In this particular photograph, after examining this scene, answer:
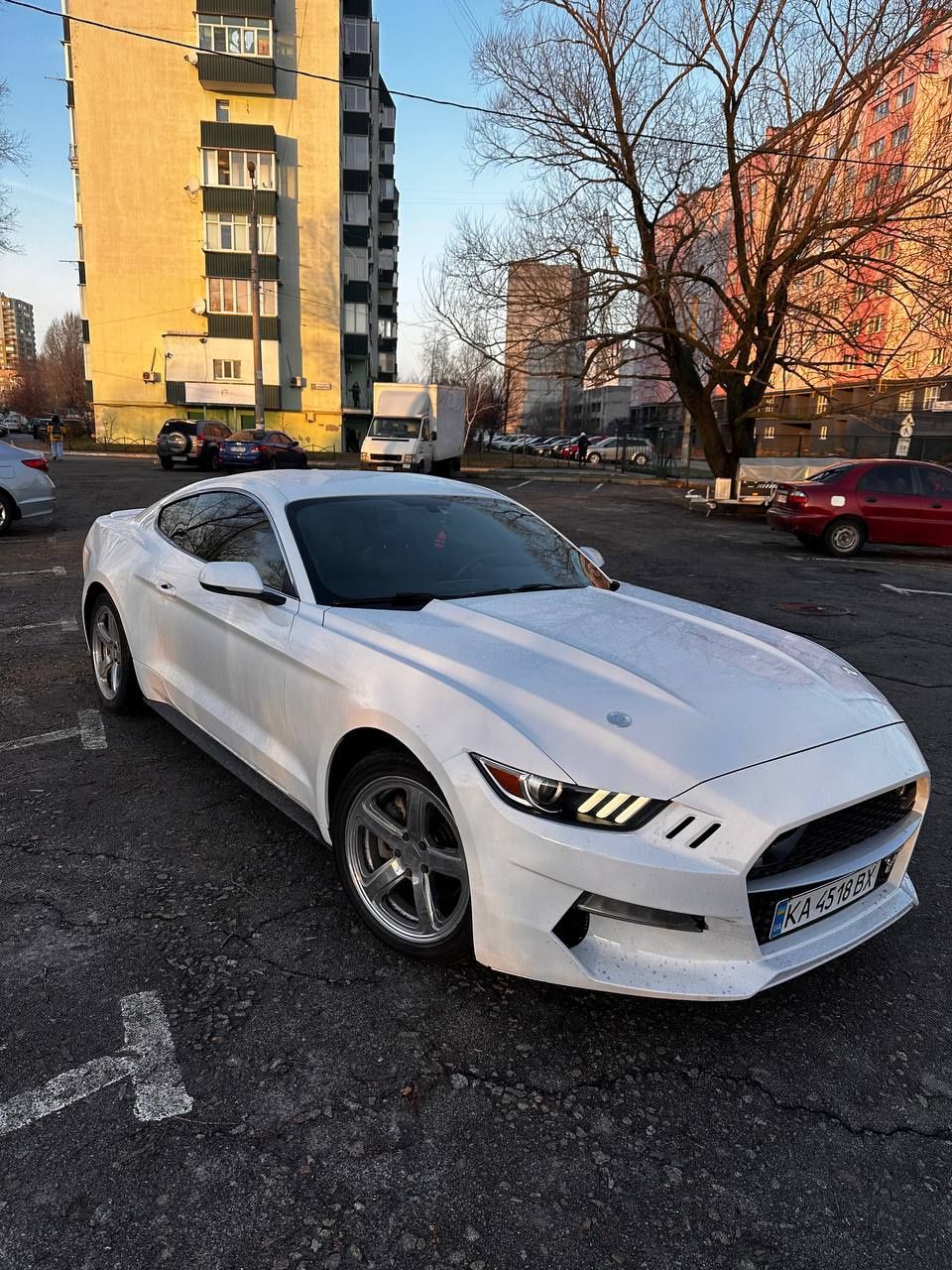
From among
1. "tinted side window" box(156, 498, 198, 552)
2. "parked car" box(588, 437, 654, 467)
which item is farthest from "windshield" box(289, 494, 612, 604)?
"parked car" box(588, 437, 654, 467)

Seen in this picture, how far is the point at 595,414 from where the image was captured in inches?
5089

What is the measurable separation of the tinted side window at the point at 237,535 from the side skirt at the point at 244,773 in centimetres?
78

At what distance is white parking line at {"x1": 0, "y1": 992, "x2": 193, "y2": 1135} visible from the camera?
2057 millimetres

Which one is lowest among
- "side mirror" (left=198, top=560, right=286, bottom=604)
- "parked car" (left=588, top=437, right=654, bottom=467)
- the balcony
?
"side mirror" (left=198, top=560, right=286, bottom=604)

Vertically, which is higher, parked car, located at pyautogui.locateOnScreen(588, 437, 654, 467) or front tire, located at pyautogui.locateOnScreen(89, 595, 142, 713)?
parked car, located at pyautogui.locateOnScreen(588, 437, 654, 467)

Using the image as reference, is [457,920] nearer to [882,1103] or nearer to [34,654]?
[882,1103]

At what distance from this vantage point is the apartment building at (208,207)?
39.2m

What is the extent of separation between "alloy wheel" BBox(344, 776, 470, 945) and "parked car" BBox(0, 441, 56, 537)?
11028 mm

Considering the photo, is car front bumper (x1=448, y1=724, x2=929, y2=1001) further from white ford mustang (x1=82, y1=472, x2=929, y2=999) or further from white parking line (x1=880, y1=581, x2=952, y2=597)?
white parking line (x1=880, y1=581, x2=952, y2=597)

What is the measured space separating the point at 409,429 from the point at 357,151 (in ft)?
98.6

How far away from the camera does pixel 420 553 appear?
3.59 meters

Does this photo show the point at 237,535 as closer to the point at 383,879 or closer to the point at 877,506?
the point at 383,879

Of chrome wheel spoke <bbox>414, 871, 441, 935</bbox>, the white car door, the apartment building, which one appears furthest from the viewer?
the apartment building

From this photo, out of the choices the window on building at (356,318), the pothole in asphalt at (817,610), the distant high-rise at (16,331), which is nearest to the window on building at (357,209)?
the window on building at (356,318)
